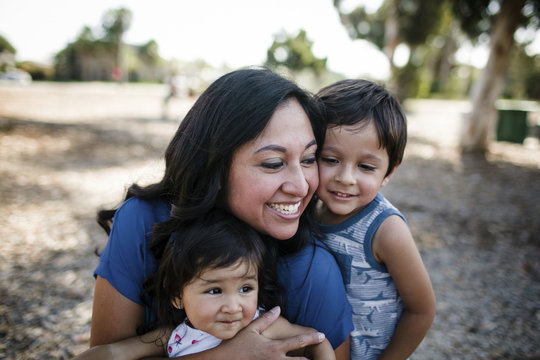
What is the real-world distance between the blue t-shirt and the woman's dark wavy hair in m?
0.07

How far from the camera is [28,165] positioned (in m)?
7.27

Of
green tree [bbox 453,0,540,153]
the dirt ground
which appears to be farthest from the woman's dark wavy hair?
green tree [bbox 453,0,540,153]

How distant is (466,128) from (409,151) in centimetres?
174

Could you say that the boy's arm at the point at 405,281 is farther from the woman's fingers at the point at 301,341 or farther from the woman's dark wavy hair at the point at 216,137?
the woman's fingers at the point at 301,341

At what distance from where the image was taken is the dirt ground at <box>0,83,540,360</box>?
10.1 ft

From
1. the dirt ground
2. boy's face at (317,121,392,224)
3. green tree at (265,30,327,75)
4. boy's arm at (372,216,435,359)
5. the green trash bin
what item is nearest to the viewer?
boy's arm at (372,216,435,359)

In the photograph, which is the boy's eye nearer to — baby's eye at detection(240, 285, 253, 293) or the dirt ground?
baby's eye at detection(240, 285, 253, 293)

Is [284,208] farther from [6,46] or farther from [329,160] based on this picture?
[6,46]

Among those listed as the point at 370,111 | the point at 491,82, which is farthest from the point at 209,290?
the point at 491,82

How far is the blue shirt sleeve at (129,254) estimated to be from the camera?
5.01 feet

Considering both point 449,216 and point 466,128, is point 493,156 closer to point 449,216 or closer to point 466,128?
point 466,128

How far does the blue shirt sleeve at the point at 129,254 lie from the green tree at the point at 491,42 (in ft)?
34.3

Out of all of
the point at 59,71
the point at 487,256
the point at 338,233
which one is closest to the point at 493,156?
the point at 487,256

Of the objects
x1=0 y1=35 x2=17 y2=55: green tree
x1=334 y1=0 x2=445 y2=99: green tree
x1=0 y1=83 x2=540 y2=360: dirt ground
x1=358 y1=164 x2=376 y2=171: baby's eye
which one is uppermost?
x1=0 y1=35 x2=17 y2=55: green tree
